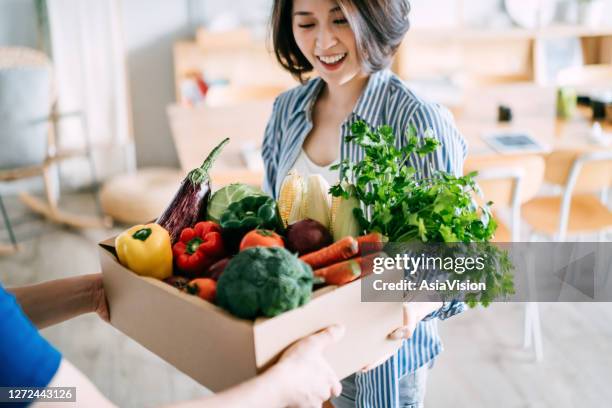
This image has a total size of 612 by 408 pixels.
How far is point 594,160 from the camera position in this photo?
2627 mm

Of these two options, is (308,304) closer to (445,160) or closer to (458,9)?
(445,160)

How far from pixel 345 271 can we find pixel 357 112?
609 mm

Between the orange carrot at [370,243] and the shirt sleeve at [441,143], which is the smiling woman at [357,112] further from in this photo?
the orange carrot at [370,243]

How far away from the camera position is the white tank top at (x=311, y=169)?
1507mm

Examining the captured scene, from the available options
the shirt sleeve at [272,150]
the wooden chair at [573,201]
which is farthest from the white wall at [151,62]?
the shirt sleeve at [272,150]

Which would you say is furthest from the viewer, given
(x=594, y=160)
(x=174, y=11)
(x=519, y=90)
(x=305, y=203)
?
(x=174, y=11)

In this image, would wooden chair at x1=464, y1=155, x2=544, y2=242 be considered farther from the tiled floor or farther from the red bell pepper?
the red bell pepper

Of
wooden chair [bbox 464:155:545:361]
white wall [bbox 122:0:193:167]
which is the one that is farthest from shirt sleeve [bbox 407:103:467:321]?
white wall [bbox 122:0:193:167]

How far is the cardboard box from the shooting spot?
0.90 metres

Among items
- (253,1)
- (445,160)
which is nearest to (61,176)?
(253,1)

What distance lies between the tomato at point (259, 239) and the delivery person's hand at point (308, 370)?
0.15 m

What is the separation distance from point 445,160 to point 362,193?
0.31 meters

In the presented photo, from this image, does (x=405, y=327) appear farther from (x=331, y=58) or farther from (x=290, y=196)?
(x=331, y=58)

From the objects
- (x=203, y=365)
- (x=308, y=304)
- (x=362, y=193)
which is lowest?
(x=203, y=365)
